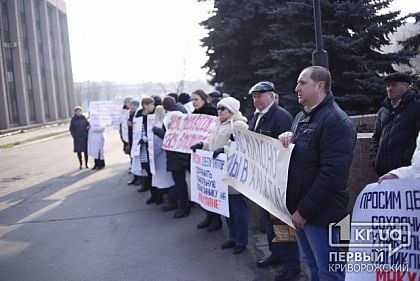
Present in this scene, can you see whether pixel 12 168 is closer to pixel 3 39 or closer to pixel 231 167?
pixel 231 167

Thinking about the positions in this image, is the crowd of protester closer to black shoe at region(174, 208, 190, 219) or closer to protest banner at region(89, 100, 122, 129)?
black shoe at region(174, 208, 190, 219)

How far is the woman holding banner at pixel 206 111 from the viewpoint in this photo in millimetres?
6027

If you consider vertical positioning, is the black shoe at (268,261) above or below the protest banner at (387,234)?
below

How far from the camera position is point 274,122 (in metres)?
4.11

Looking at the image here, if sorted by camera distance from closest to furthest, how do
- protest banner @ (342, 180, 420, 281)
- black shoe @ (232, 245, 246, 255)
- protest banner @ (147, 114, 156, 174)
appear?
protest banner @ (342, 180, 420, 281), black shoe @ (232, 245, 246, 255), protest banner @ (147, 114, 156, 174)

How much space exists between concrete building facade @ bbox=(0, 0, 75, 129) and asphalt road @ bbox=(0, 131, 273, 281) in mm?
34681

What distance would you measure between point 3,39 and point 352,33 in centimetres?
4248

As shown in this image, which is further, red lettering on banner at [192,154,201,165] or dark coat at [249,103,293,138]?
red lettering on banner at [192,154,201,165]

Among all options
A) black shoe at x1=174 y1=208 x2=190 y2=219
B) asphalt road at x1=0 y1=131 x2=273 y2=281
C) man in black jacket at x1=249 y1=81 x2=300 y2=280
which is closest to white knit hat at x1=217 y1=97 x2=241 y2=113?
man in black jacket at x1=249 y1=81 x2=300 y2=280

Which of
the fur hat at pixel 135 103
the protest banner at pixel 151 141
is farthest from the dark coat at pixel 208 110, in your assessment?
the fur hat at pixel 135 103

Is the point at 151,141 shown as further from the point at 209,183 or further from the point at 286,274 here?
the point at 286,274

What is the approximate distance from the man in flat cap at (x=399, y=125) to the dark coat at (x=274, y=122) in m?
0.97

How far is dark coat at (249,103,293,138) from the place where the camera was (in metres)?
4.09

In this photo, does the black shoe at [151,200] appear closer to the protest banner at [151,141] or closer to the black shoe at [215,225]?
the protest banner at [151,141]
